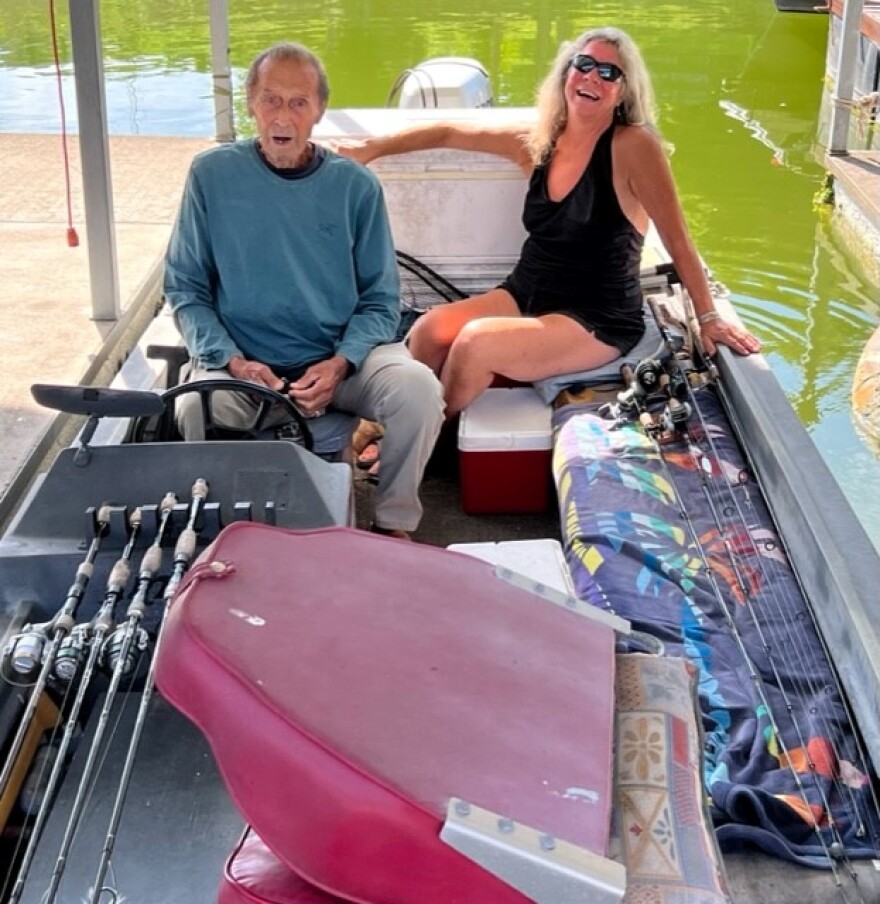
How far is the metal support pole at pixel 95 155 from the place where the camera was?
3520mm

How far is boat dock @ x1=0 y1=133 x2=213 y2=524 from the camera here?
3580 millimetres

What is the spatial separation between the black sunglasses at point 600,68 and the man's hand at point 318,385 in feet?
3.58

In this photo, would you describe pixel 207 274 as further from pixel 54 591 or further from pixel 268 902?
pixel 268 902

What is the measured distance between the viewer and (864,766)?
1.98 meters

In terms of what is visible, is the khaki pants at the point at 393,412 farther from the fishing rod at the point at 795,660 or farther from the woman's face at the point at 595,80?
the woman's face at the point at 595,80

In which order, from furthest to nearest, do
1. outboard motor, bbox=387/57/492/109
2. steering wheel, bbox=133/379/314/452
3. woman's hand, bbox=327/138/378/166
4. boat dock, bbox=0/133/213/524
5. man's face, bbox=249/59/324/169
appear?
outboard motor, bbox=387/57/492/109
woman's hand, bbox=327/138/378/166
boat dock, bbox=0/133/213/524
man's face, bbox=249/59/324/169
steering wheel, bbox=133/379/314/452

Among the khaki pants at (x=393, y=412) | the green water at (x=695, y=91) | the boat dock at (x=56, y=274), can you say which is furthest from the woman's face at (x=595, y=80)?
the green water at (x=695, y=91)

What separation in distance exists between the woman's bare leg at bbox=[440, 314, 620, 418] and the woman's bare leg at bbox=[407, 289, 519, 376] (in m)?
0.10

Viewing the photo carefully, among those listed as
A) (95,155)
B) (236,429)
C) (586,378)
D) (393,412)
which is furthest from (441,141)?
(236,429)

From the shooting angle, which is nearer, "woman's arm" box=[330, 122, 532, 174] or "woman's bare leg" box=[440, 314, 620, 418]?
"woman's bare leg" box=[440, 314, 620, 418]

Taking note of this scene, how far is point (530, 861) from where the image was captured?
116 cm

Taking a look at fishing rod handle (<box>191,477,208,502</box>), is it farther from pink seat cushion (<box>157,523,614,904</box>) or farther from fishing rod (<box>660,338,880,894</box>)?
fishing rod (<box>660,338,880,894</box>)

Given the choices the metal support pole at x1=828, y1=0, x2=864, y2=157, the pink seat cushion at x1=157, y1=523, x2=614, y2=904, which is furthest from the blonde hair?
the metal support pole at x1=828, y1=0, x2=864, y2=157

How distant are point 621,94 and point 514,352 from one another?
30.1 inches
